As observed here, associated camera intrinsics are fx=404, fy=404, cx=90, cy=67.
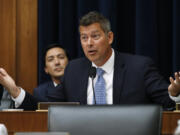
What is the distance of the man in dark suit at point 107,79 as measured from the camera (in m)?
2.33

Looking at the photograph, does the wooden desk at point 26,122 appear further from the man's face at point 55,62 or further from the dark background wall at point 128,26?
the dark background wall at point 128,26

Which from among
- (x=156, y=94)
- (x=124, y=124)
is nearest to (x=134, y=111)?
(x=124, y=124)

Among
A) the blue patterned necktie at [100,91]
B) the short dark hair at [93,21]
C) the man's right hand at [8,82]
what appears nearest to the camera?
the man's right hand at [8,82]

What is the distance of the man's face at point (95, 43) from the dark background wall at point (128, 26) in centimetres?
84

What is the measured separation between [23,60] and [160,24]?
121 centimetres

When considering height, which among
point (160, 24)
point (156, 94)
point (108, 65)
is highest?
point (160, 24)

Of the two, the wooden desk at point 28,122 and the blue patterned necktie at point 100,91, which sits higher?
the blue patterned necktie at point 100,91

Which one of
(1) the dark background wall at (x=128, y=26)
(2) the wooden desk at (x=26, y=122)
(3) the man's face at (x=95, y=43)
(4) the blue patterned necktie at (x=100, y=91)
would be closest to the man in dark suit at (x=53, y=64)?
(1) the dark background wall at (x=128, y=26)

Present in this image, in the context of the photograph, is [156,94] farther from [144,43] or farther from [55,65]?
[55,65]

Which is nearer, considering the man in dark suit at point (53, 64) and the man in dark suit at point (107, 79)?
the man in dark suit at point (107, 79)

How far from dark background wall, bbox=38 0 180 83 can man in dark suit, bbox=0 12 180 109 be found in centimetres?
79

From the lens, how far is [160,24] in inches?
132

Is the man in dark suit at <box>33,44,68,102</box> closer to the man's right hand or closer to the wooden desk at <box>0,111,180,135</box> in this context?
the man's right hand

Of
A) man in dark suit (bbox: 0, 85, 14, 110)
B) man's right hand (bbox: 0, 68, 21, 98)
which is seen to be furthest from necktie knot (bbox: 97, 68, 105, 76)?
man in dark suit (bbox: 0, 85, 14, 110)
